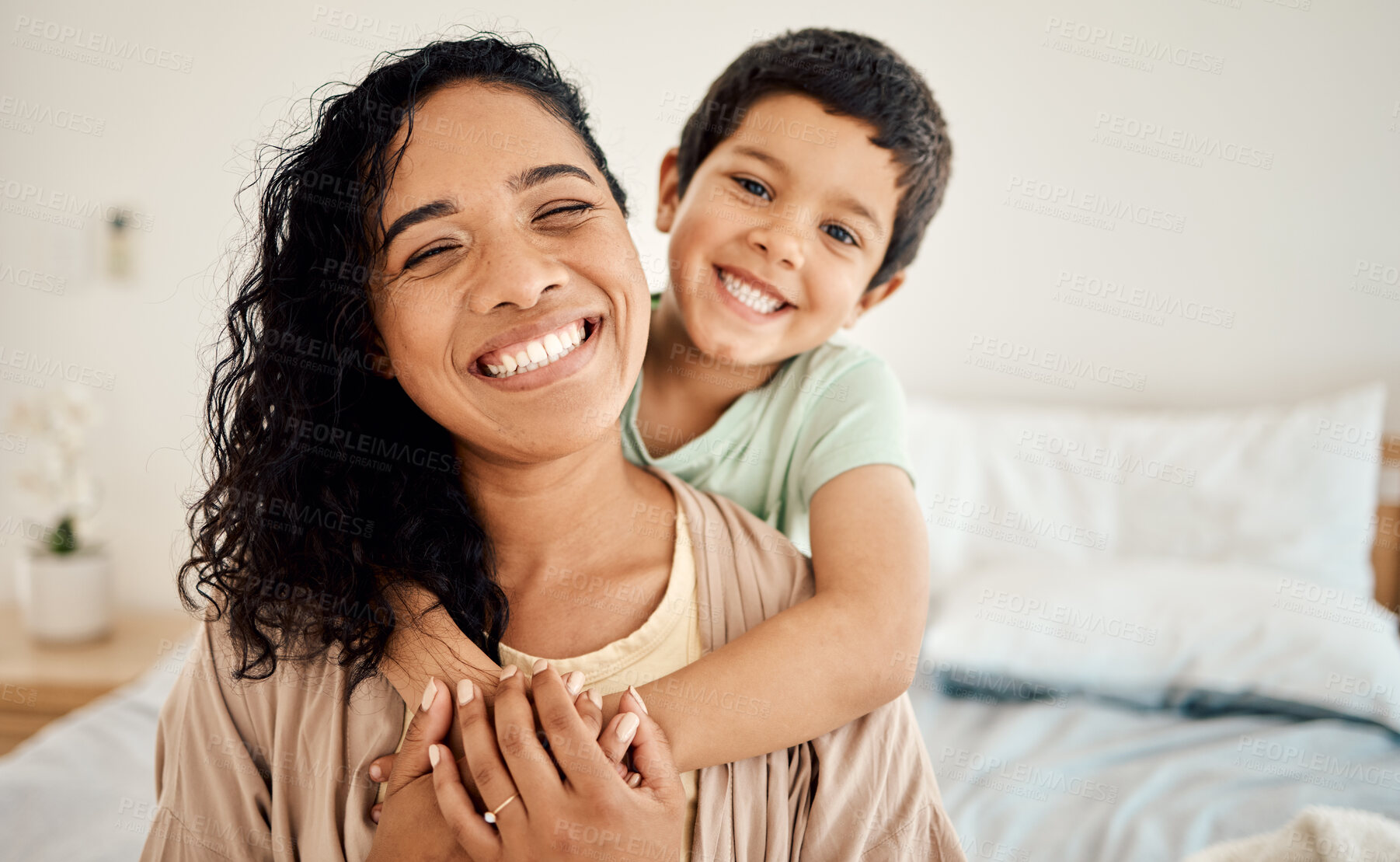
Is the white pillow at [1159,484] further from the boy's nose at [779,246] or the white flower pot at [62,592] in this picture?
the white flower pot at [62,592]

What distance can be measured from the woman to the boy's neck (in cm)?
37

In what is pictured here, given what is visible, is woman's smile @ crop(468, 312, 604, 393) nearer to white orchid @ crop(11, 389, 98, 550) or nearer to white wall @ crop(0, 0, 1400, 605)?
white wall @ crop(0, 0, 1400, 605)

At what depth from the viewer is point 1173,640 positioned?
2.15 metres

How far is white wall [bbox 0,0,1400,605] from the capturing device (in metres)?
2.80

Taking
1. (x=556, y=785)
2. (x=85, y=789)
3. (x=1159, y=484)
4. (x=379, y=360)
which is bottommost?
(x=85, y=789)

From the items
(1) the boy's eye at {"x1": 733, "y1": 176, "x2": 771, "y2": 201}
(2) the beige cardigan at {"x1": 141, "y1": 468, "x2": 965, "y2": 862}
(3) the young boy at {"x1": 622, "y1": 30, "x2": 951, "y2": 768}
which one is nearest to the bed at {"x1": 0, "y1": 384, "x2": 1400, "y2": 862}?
(2) the beige cardigan at {"x1": 141, "y1": 468, "x2": 965, "y2": 862}

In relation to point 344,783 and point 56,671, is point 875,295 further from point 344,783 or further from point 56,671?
point 56,671

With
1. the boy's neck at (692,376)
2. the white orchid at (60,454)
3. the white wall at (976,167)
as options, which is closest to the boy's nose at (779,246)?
the boy's neck at (692,376)

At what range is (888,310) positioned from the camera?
121 inches

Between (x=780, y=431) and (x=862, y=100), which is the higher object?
(x=862, y=100)

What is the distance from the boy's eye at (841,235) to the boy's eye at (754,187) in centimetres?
11

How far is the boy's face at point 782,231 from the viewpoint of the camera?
139 centimetres

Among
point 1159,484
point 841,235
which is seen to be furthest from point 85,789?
point 1159,484

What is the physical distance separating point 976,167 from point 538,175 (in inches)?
92.8
